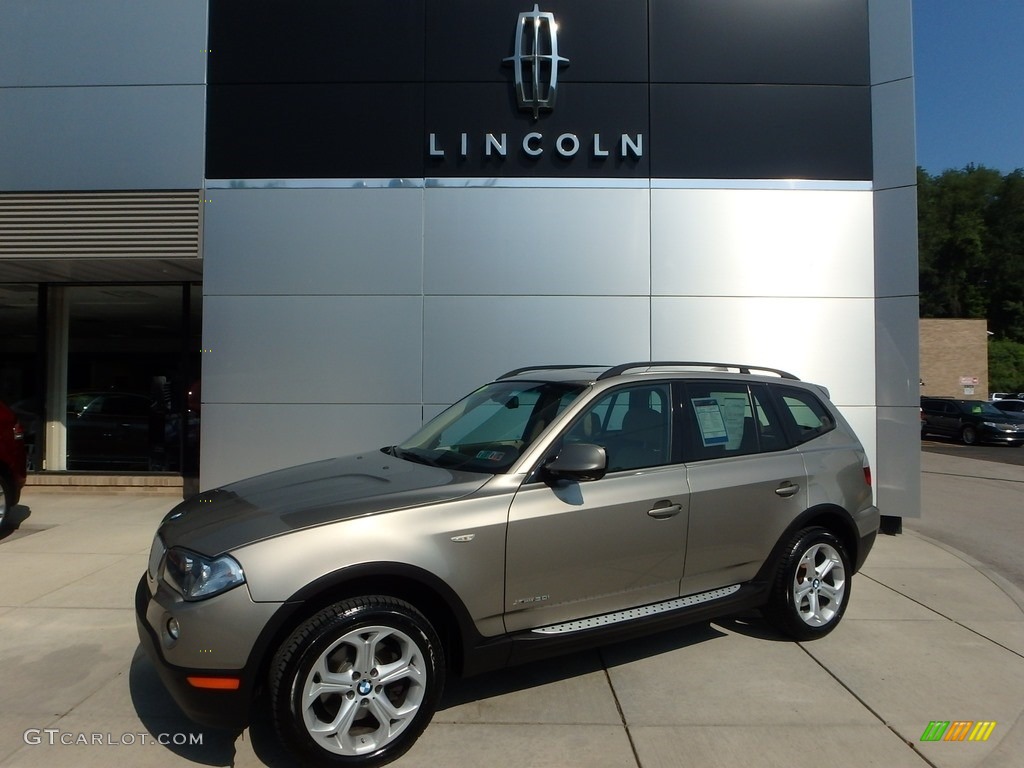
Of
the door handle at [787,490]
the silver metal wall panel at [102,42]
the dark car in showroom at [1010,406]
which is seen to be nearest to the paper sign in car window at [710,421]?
the door handle at [787,490]

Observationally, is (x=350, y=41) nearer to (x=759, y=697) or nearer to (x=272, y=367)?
(x=272, y=367)

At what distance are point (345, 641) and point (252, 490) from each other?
1163 mm

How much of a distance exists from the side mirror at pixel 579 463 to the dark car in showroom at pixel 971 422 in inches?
926

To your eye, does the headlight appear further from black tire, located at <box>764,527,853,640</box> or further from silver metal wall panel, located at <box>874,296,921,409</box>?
silver metal wall panel, located at <box>874,296,921,409</box>

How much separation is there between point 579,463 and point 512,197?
5.61 m

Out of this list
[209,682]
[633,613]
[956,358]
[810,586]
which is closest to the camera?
[209,682]

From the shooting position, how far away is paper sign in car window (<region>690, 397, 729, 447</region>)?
4379 millimetres

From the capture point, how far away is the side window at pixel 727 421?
4.34 m

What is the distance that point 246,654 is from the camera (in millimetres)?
2955

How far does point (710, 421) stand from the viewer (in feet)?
14.5

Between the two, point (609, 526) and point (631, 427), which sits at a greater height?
point (631, 427)

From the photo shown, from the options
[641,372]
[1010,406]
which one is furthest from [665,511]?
[1010,406]

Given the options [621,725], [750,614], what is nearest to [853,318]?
[750,614]
